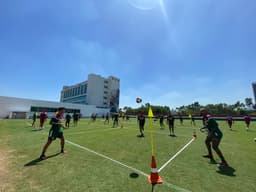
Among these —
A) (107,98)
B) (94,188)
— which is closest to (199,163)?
(94,188)

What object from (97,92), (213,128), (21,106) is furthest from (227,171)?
(97,92)

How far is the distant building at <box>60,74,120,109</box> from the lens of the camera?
251ft

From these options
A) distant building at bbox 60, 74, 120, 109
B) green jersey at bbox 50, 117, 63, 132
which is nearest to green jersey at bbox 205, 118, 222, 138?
green jersey at bbox 50, 117, 63, 132

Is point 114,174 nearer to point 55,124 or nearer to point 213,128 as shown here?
point 55,124

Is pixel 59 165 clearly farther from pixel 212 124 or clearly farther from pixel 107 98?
pixel 107 98

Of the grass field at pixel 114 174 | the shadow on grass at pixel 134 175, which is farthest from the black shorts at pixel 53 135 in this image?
the shadow on grass at pixel 134 175

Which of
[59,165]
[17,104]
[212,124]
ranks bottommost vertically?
[59,165]

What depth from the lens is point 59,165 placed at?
163 inches

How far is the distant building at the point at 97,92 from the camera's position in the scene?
7644 cm

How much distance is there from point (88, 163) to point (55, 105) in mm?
49983

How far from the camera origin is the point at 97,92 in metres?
78.0

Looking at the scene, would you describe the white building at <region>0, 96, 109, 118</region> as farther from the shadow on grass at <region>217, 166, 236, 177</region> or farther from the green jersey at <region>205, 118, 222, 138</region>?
the shadow on grass at <region>217, 166, 236, 177</region>

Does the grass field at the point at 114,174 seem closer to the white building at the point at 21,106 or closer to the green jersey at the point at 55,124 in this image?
the green jersey at the point at 55,124

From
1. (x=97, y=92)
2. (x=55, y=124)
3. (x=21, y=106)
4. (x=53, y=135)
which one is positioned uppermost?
(x=97, y=92)
